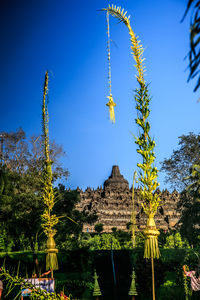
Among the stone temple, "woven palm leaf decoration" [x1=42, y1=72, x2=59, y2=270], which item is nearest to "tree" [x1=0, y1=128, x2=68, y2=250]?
"woven palm leaf decoration" [x1=42, y1=72, x2=59, y2=270]

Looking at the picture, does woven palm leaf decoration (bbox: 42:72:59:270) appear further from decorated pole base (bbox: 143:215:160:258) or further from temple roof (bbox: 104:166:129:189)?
temple roof (bbox: 104:166:129:189)

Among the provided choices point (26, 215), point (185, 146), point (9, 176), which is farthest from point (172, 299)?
point (185, 146)

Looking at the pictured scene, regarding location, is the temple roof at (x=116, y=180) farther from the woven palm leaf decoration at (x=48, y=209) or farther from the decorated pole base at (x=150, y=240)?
the decorated pole base at (x=150, y=240)

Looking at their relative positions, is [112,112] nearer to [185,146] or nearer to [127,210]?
[185,146]

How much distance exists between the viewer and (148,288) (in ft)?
37.6

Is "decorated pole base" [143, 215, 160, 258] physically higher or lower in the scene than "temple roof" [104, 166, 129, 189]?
lower

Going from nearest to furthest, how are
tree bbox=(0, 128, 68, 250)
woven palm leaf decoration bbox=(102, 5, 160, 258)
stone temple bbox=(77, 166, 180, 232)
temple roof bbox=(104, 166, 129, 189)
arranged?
woven palm leaf decoration bbox=(102, 5, 160, 258) < tree bbox=(0, 128, 68, 250) < stone temple bbox=(77, 166, 180, 232) < temple roof bbox=(104, 166, 129, 189)

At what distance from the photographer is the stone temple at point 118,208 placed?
53.4 metres

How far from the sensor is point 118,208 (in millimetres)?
55875

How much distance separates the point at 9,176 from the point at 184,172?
16.2 metres

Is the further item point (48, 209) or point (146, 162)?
point (48, 209)

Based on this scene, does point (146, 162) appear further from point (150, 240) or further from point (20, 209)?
point (20, 209)

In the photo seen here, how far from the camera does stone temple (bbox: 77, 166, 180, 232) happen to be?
53.4 m

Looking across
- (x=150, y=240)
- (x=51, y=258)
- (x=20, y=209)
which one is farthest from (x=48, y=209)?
(x=20, y=209)
